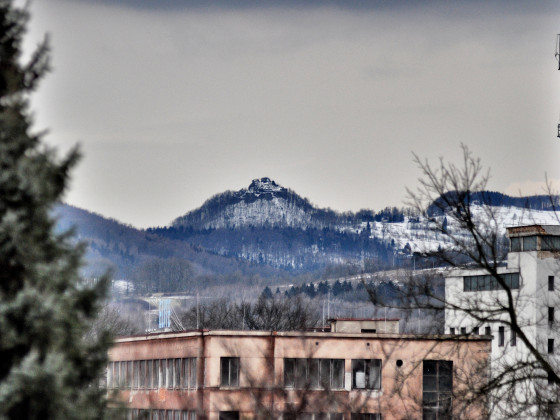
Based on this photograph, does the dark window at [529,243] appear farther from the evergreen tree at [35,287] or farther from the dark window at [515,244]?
the evergreen tree at [35,287]

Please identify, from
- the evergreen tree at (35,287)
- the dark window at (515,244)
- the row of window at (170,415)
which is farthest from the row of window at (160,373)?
the dark window at (515,244)

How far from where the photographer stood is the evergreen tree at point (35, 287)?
17859 mm

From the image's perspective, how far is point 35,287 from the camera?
18.2 metres

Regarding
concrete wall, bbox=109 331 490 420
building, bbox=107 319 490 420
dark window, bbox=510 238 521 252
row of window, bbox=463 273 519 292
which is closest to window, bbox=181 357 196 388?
building, bbox=107 319 490 420

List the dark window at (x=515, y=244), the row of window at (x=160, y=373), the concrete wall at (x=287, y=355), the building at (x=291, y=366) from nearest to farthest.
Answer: the concrete wall at (x=287, y=355) → the building at (x=291, y=366) → the row of window at (x=160, y=373) → the dark window at (x=515, y=244)

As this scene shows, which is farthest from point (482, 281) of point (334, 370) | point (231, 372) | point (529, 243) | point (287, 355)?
point (231, 372)

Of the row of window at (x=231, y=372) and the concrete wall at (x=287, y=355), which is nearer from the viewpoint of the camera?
the concrete wall at (x=287, y=355)

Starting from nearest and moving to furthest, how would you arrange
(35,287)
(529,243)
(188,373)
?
1. (35,287)
2. (188,373)
3. (529,243)

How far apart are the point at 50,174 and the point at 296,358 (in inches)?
2232

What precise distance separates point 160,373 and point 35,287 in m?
63.6

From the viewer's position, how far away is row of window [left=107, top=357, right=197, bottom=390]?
7619 cm

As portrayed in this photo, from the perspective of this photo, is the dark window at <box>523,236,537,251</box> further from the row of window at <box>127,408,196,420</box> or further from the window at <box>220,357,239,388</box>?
the window at <box>220,357,239,388</box>

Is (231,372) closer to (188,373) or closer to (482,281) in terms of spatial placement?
(188,373)

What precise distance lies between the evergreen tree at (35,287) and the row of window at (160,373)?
54657 millimetres
